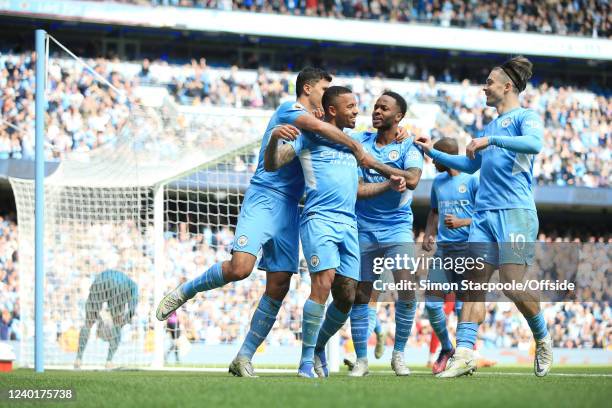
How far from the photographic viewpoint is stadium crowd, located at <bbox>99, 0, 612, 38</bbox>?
30.9 m

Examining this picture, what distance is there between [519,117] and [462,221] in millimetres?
1910

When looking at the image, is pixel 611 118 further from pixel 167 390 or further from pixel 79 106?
pixel 167 390

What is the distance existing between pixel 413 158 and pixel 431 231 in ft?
6.44

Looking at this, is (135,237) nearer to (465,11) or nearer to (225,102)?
(225,102)

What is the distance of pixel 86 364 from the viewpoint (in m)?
13.3

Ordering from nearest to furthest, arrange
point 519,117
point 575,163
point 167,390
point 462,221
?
1. point 167,390
2. point 519,117
3. point 462,221
4. point 575,163

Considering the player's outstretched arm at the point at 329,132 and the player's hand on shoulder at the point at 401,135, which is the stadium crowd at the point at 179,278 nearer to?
the player's hand on shoulder at the point at 401,135

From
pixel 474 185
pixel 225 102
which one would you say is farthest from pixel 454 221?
pixel 225 102

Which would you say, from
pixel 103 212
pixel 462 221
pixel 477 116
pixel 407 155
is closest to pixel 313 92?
pixel 407 155

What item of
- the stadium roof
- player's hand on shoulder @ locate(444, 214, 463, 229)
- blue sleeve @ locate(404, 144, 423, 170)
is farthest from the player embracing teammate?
Answer: the stadium roof

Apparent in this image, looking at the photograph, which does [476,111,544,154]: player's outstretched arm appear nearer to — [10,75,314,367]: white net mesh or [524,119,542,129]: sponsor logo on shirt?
[524,119,542,129]: sponsor logo on shirt

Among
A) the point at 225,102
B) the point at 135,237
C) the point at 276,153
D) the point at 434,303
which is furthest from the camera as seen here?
the point at 225,102

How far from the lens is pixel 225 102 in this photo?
27.0 meters

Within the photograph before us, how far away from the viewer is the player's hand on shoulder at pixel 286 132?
712 cm
